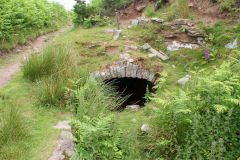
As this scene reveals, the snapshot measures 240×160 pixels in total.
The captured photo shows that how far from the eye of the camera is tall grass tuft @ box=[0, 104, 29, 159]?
2.74 meters

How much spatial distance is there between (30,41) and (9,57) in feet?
7.42

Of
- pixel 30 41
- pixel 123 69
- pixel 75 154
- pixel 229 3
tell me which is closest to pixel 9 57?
pixel 30 41

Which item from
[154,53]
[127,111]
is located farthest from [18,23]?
[127,111]

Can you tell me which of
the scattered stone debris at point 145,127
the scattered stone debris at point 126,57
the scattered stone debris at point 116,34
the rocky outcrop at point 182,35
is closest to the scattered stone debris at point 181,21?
the rocky outcrop at point 182,35

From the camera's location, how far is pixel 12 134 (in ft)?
9.87

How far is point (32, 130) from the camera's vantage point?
340 cm

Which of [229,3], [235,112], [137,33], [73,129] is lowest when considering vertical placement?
[73,129]

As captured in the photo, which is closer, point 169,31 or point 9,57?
point 9,57

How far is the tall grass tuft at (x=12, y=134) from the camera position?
274 centimetres

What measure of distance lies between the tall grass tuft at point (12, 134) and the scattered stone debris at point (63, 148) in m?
0.48

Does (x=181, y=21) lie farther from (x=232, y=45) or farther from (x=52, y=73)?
(x=52, y=73)

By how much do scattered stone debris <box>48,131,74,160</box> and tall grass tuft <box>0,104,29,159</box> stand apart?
48cm

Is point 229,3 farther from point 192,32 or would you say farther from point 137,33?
point 137,33

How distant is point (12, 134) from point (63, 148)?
0.82m
